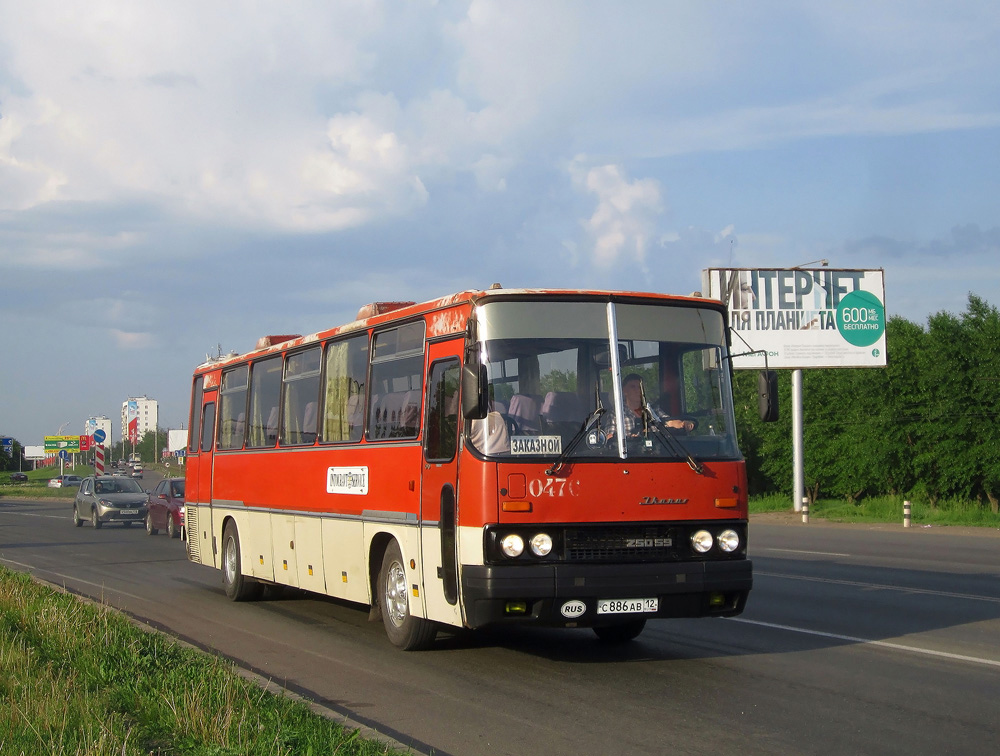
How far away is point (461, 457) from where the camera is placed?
356 inches

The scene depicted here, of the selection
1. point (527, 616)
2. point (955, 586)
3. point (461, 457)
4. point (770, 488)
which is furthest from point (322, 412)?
point (770, 488)

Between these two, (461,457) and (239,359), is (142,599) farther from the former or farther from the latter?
(461,457)

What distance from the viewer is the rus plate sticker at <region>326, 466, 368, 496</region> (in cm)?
1109

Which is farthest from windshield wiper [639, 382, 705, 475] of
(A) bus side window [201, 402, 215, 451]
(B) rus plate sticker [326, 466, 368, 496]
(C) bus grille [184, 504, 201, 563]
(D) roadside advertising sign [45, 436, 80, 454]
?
(D) roadside advertising sign [45, 436, 80, 454]

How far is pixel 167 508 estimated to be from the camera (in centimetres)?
2984

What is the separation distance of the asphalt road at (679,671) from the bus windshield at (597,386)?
70.8 inches

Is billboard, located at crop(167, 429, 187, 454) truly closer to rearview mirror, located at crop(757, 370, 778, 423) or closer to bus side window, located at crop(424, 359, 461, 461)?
bus side window, located at crop(424, 359, 461, 461)

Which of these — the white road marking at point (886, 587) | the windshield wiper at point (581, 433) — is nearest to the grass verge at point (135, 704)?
the windshield wiper at point (581, 433)

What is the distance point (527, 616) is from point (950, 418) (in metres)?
32.5

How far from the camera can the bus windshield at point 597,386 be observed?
8914 millimetres

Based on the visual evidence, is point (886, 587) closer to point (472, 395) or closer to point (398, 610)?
point (398, 610)

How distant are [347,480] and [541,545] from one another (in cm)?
334

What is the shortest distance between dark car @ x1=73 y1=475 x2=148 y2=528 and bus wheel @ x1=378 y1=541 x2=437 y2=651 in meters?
25.8

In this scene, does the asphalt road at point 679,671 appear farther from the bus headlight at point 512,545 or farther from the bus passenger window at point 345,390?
the bus passenger window at point 345,390
